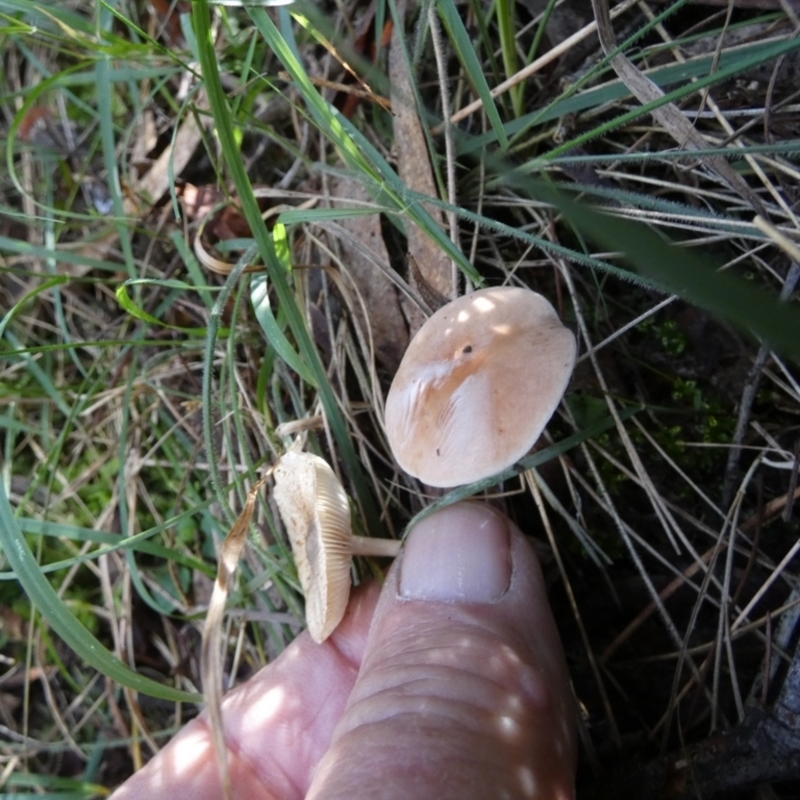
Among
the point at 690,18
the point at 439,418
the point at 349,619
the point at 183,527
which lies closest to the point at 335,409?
the point at 439,418

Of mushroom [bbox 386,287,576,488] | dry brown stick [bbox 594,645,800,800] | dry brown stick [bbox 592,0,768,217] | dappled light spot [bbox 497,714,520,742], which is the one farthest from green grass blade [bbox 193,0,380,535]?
dry brown stick [bbox 594,645,800,800]

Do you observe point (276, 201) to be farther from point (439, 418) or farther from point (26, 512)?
point (26, 512)

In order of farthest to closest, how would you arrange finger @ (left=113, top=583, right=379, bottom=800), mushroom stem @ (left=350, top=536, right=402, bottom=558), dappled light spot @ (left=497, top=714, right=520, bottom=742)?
finger @ (left=113, top=583, right=379, bottom=800)
mushroom stem @ (left=350, top=536, right=402, bottom=558)
dappled light spot @ (left=497, top=714, right=520, bottom=742)

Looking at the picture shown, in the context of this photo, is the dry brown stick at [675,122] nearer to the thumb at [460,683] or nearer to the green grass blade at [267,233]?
the green grass blade at [267,233]

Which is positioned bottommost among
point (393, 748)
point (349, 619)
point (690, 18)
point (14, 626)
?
point (14, 626)

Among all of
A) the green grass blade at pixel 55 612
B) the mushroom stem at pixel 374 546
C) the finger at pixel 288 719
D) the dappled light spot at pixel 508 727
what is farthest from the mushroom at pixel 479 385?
the green grass blade at pixel 55 612

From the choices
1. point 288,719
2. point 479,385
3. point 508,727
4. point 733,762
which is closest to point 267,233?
point 479,385

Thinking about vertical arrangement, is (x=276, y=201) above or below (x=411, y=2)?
below

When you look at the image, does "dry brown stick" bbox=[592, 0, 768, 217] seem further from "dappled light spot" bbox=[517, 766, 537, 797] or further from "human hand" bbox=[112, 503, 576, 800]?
"dappled light spot" bbox=[517, 766, 537, 797]
